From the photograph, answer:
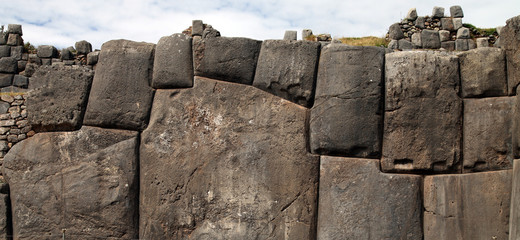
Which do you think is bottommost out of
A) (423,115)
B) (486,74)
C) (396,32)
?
(423,115)

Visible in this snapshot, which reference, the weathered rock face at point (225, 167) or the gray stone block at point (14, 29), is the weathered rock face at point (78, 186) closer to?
the weathered rock face at point (225, 167)

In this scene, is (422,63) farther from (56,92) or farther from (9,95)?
(9,95)

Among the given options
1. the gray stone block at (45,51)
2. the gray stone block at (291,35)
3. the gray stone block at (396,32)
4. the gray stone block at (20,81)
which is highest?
the gray stone block at (396,32)

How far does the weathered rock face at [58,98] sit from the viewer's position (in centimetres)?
559

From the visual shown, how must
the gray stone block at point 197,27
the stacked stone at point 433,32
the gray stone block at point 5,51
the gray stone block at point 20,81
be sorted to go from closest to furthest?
1. the stacked stone at point 433,32
2. the gray stone block at point 197,27
3. the gray stone block at point 20,81
4. the gray stone block at point 5,51

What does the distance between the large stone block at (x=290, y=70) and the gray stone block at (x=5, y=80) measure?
45.7 ft

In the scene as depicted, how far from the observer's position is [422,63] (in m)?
5.27

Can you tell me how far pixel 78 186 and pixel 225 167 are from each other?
1578mm

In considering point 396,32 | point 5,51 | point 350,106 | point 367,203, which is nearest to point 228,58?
point 350,106

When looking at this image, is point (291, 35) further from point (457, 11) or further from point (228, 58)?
point (228, 58)

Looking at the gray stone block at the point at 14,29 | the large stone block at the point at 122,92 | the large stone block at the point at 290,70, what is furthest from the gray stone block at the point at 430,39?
the gray stone block at the point at 14,29

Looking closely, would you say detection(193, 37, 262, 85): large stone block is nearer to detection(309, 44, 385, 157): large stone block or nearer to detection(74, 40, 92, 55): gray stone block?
detection(309, 44, 385, 157): large stone block

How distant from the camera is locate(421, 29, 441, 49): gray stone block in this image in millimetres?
15820

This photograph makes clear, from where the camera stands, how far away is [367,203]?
5188 mm
